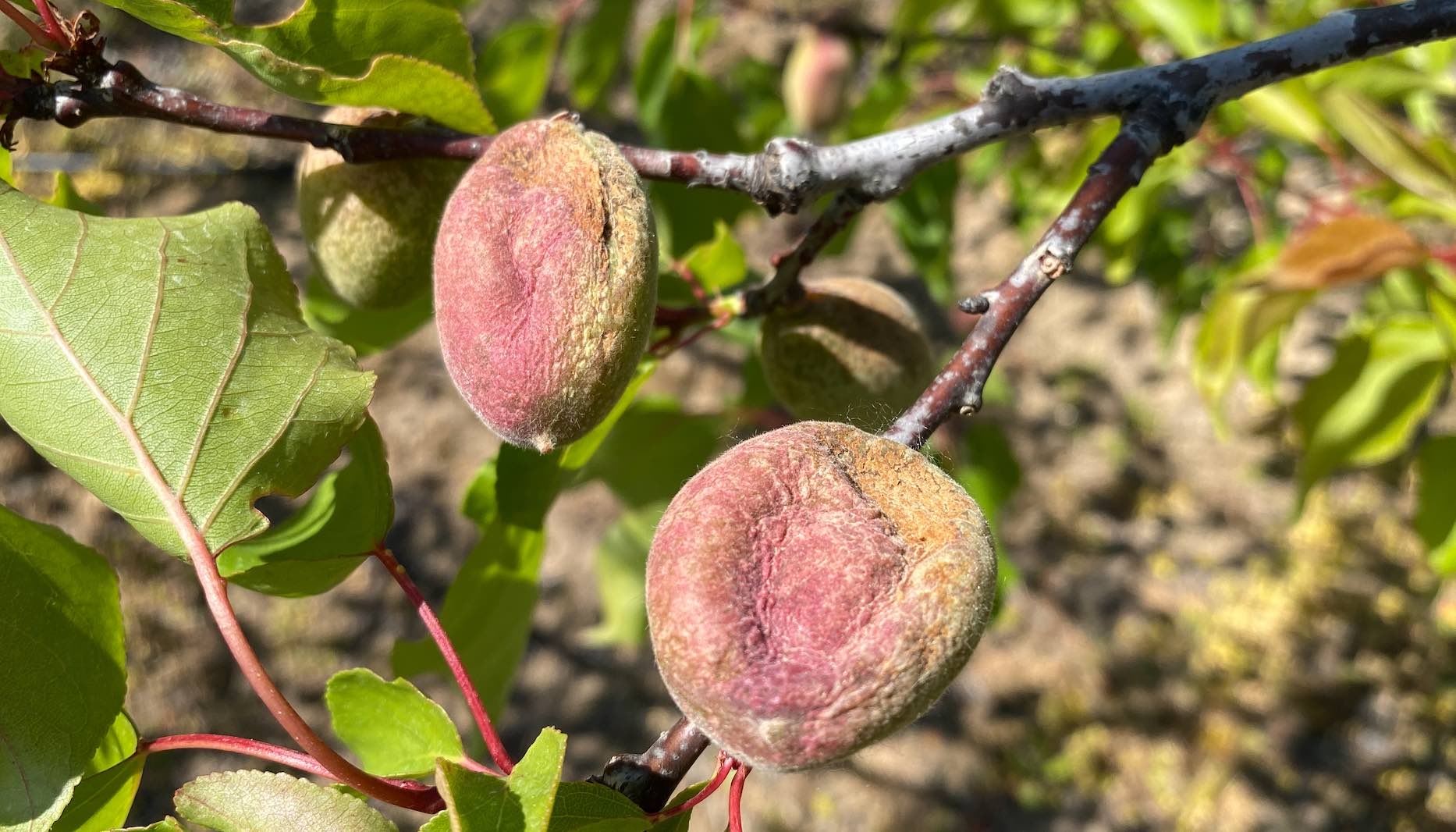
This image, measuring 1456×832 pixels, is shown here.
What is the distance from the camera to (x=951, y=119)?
2.85ft

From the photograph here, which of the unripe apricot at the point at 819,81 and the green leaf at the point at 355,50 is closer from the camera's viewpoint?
the green leaf at the point at 355,50

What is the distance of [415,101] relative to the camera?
84 cm

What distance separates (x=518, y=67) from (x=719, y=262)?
78 centimetres

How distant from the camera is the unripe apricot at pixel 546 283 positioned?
0.70 meters

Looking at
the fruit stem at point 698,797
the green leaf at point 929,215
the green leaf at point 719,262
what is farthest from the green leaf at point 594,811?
the green leaf at point 929,215

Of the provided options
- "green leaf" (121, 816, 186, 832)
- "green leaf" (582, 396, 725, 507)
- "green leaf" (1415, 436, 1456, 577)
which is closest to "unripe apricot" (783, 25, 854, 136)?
"green leaf" (582, 396, 725, 507)

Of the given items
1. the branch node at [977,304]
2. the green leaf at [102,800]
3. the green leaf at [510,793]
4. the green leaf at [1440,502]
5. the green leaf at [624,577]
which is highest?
the branch node at [977,304]

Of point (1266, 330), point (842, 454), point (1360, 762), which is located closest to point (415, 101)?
point (842, 454)

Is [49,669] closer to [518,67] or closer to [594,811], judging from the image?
[594,811]

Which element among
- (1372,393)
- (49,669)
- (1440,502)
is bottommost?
(1440,502)

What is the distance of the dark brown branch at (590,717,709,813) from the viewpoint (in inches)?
28.1

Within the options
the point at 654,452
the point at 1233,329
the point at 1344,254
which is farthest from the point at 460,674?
the point at 1233,329

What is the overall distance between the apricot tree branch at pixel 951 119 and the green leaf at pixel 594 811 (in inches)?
19.7

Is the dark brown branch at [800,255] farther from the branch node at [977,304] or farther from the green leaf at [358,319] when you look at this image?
the green leaf at [358,319]
